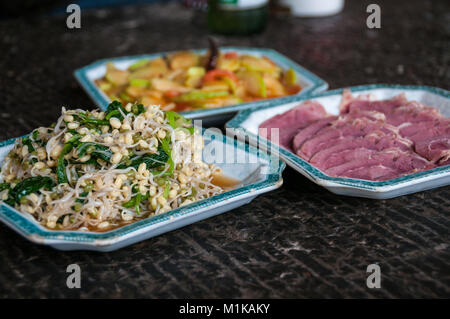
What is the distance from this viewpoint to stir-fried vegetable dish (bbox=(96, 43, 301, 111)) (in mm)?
2689

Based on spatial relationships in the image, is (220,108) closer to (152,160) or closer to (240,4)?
(152,160)

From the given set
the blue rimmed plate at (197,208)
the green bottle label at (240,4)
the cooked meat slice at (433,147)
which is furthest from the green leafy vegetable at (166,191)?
the green bottle label at (240,4)

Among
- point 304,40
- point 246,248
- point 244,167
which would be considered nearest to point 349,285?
point 246,248

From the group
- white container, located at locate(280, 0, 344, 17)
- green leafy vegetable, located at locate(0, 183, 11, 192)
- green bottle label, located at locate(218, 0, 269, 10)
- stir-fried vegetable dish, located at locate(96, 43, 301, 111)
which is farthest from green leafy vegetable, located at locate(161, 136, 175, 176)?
white container, located at locate(280, 0, 344, 17)

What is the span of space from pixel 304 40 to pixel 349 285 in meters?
3.00

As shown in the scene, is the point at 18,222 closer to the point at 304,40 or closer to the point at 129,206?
the point at 129,206

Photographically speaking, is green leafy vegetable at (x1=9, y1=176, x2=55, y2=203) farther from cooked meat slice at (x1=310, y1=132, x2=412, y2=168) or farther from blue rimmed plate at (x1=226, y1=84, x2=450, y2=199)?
cooked meat slice at (x1=310, y1=132, x2=412, y2=168)

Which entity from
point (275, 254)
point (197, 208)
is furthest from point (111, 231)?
point (275, 254)

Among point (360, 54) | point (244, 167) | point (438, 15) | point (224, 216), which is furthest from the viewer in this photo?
point (438, 15)

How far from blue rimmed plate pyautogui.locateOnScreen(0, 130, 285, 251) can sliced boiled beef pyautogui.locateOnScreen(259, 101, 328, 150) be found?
0.27 m

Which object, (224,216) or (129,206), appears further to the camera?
(224,216)

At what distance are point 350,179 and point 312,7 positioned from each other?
10.3 ft

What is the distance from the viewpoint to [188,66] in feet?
10.1
